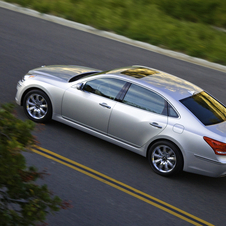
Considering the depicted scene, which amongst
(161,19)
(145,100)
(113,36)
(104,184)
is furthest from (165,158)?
(161,19)

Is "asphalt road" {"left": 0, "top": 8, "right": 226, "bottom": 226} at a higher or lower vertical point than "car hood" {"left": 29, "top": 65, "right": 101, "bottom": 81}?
lower

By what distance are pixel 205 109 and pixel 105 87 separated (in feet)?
6.83

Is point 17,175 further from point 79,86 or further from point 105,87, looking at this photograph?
point 79,86

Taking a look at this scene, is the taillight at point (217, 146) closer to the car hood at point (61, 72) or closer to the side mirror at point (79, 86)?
the side mirror at point (79, 86)

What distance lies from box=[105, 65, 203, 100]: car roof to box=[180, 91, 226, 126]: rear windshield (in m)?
0.15

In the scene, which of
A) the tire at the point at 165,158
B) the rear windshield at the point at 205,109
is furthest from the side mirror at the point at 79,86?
the rear windshield at the point at 205,109

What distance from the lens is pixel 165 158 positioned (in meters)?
6.88

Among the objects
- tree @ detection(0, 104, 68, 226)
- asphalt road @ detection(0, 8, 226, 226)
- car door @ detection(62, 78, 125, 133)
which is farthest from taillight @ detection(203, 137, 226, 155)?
tree @ detection(0, 104, 68, 226)

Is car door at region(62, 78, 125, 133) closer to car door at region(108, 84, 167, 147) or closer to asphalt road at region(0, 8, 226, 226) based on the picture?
car door at region(108, 84, 167, 147)

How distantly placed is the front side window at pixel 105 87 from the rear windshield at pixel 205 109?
1355 mm

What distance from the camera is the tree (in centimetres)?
314

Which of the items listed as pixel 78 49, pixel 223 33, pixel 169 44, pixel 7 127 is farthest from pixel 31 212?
pixel 223 33

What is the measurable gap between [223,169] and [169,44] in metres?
9.42

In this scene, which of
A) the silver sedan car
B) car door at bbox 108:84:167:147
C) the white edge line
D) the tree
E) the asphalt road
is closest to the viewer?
the tree
